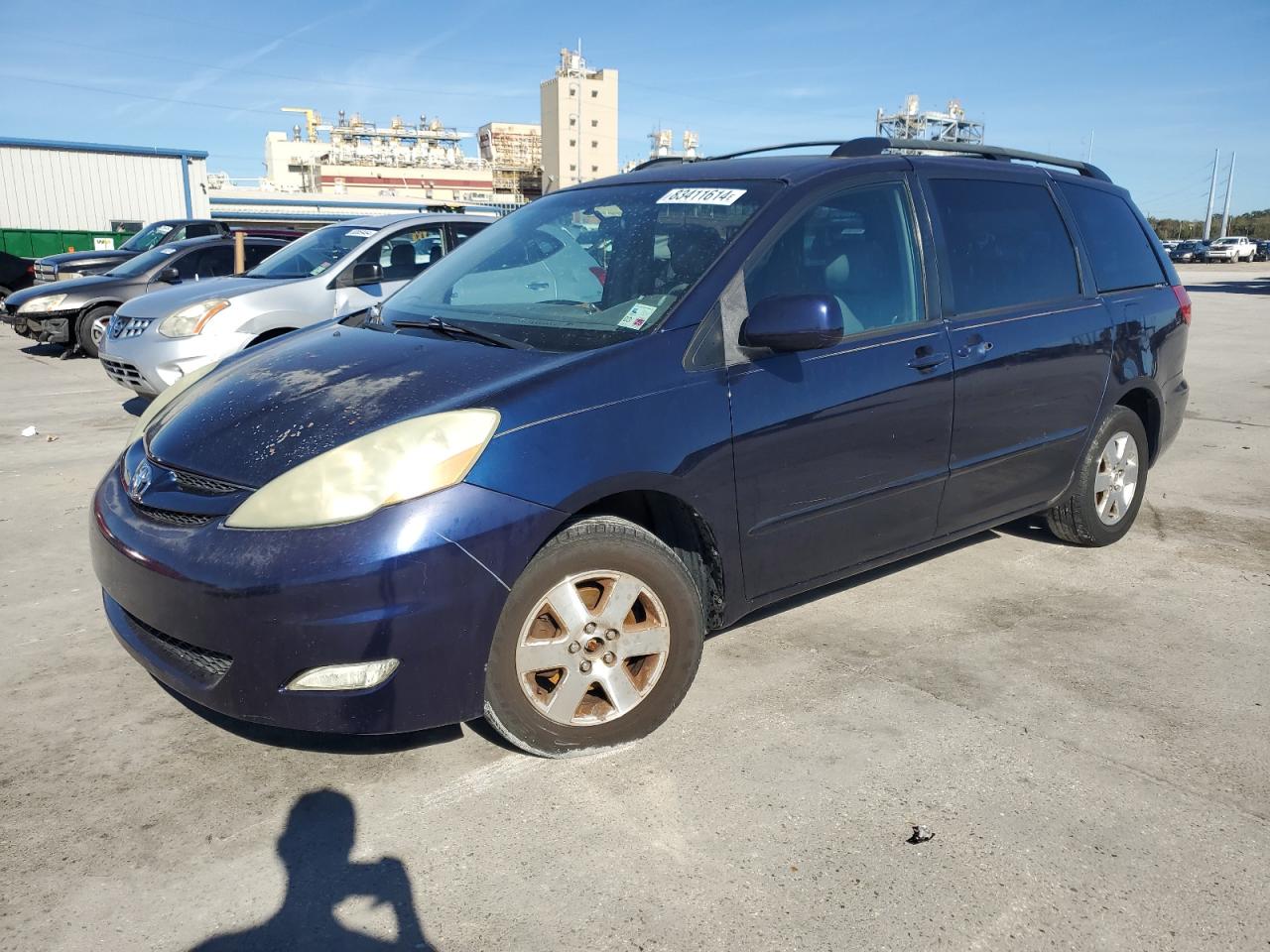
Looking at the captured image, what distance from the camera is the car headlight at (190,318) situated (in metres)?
7.33

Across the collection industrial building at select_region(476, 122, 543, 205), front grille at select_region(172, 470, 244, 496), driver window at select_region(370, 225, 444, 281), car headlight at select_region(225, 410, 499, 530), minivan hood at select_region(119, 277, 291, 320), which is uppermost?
industrial building at select_region(476, 122, 543, 205)

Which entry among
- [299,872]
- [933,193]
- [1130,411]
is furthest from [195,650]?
[1130,411]

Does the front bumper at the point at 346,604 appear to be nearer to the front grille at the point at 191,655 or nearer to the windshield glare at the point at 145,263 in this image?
the front grille at the point at 191,655

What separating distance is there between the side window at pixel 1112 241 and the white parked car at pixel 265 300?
472cm

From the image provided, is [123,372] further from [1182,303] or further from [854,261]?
[1182,303]

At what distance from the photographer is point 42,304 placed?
11.4m

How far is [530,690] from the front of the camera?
2779mm

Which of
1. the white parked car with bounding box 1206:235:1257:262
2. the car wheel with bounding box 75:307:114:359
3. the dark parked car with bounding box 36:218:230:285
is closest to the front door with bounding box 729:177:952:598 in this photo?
the car wheel with bounding box 75:307:114:359

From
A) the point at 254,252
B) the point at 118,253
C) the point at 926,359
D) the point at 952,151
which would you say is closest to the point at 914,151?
the point at 952,151

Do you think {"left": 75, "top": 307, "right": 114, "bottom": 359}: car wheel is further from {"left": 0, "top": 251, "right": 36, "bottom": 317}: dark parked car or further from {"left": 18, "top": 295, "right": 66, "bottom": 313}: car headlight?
{"left": 0, "top": 251, "right": 36, "bottom": 317}: dark parked car

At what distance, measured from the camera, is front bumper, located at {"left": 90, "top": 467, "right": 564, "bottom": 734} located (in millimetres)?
2459

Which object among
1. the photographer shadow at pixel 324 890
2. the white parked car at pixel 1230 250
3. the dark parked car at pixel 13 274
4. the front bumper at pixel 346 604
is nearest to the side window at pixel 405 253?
the front bumper at pixel 346 604

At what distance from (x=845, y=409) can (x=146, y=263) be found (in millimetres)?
11201

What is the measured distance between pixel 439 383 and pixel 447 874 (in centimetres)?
134
